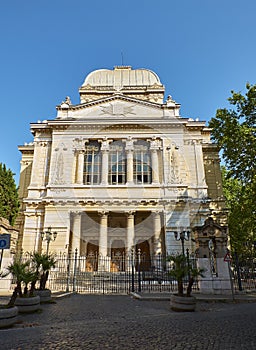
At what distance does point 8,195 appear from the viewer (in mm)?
21922

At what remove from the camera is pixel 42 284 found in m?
10.9

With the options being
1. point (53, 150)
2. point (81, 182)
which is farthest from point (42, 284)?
point (53, 150)

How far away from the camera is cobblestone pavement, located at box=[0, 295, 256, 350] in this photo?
15.1 feet

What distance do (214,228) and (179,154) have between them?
1306 centimetres

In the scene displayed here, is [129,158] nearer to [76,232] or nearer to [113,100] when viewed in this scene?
[113,100]

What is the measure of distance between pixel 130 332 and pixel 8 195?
19.3 meters

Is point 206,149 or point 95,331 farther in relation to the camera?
point 206,149

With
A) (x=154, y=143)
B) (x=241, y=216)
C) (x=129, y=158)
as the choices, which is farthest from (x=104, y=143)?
(x=241, y=216)

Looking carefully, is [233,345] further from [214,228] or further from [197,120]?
[197,120]

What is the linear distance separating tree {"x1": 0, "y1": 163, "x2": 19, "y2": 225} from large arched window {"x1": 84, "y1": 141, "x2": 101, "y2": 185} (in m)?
6.54

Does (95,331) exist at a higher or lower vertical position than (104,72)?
lower

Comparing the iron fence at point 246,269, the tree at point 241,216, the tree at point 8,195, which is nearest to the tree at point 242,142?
the tree at point 241,216

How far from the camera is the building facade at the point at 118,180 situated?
2383 cm

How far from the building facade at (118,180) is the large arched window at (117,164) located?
10 cm
